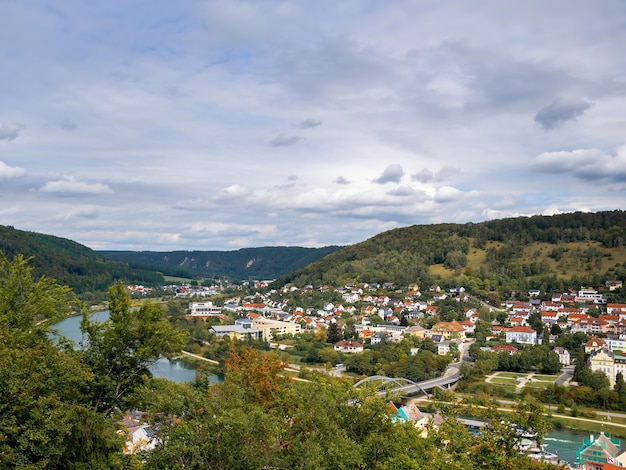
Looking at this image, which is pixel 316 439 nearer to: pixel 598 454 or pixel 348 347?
pixel 598 454

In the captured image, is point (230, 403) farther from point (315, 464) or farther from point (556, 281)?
point (556, 281)

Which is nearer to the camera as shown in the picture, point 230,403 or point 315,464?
point 315,464

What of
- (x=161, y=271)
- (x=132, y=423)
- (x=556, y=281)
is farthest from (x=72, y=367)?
(x=161, y=271)

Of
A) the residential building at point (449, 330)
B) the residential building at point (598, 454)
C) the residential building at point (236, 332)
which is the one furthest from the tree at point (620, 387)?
the residential building at point (236, 332)

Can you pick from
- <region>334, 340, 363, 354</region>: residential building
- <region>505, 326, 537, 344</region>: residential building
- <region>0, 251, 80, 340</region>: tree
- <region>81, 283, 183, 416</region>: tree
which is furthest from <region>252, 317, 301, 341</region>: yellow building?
<region>81, 283, 183, 416</region>: tree

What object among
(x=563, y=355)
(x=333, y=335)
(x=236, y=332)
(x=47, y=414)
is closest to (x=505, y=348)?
(x=563, y=355)

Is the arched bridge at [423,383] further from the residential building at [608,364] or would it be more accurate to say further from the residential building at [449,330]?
the residential building at [449,330]

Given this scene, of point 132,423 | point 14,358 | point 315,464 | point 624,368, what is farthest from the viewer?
point 624,368
